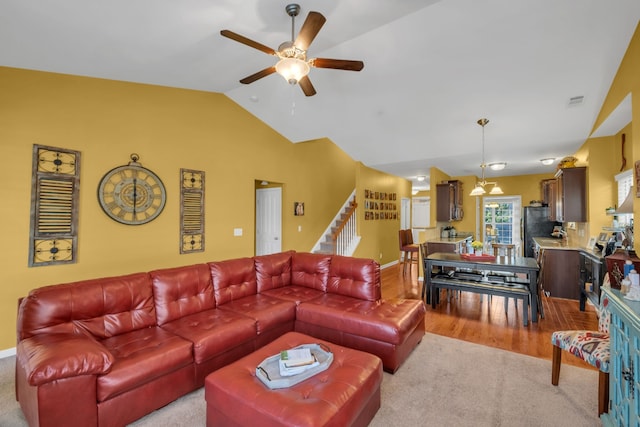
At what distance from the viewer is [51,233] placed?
3188mm

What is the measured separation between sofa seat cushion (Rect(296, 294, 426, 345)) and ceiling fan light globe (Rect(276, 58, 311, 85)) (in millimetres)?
2230

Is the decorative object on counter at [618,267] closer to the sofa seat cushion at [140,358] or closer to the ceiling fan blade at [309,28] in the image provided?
the ceiling fan blade at [309,28]

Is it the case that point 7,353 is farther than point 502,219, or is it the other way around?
point 502,219

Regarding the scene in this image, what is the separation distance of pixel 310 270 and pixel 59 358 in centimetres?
256

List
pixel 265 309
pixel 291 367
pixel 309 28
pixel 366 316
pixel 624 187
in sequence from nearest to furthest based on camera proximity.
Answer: pixel 291 367, pixel 309 28, pixel 366 316, pixel 265 309, pixel 624 187

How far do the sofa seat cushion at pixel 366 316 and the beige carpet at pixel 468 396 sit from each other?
37 centimetres

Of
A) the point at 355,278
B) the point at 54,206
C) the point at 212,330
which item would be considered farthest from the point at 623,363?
the point at 54,206

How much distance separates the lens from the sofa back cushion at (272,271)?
3.62 meters

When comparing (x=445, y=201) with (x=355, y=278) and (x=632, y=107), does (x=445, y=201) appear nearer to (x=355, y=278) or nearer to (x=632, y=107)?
(x=632, y=107)

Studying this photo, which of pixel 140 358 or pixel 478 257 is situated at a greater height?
pixel 478 257

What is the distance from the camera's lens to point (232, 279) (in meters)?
3.28

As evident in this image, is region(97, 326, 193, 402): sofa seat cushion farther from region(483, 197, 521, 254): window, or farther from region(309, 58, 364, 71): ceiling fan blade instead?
region(483, 197, 521, 254): window

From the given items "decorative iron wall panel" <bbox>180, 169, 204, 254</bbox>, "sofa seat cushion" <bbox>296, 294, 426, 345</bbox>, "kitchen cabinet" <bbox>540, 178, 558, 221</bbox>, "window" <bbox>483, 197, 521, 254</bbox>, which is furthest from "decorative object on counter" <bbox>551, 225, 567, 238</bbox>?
"decorative iron wall panel" <bbox>180, 169, 204, 254</bbox>

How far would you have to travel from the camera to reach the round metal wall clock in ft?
11.9
